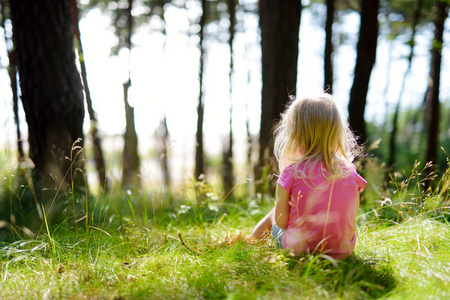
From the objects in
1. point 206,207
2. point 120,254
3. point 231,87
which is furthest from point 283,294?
point 231,87

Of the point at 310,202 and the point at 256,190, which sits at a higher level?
the point at 310,202

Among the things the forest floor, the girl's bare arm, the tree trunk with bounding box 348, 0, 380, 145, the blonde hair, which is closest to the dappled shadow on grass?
the forest floor

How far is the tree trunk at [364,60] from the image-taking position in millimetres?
4949

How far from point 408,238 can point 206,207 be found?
191 centimetres

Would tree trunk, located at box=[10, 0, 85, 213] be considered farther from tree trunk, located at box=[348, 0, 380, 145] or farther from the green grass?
tree trunk, located at box=[348, 0, 380, 145]

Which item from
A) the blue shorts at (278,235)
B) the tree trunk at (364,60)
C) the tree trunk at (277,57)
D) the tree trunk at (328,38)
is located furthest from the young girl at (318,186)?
the tree trunk at (328,38)

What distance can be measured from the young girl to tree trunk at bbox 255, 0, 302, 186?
2166 millimetres

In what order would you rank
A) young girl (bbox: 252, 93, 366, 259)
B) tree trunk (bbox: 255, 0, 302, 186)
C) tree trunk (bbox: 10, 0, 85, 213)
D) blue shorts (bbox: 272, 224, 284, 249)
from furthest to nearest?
tree trunk (bbox: 255, 0, 302, 186), tree trunk (bbox: 10, 0, 85, 213), blue shorts (bbox: 272, 224, 284, 249), young girl (bbox: 252, 93, 366, 259)

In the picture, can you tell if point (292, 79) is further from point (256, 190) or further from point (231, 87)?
point (231, 87)

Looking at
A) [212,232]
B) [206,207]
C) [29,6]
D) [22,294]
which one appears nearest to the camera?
[22,294]

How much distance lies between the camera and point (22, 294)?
1695 mm

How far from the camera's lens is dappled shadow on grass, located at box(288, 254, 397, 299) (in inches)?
64.1

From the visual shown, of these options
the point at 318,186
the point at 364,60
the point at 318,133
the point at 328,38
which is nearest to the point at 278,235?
the point at 318,186

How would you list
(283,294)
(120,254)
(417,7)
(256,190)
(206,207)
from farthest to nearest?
(417,7) < (256,190) < (206,207) < (120,254) < (283,294)
